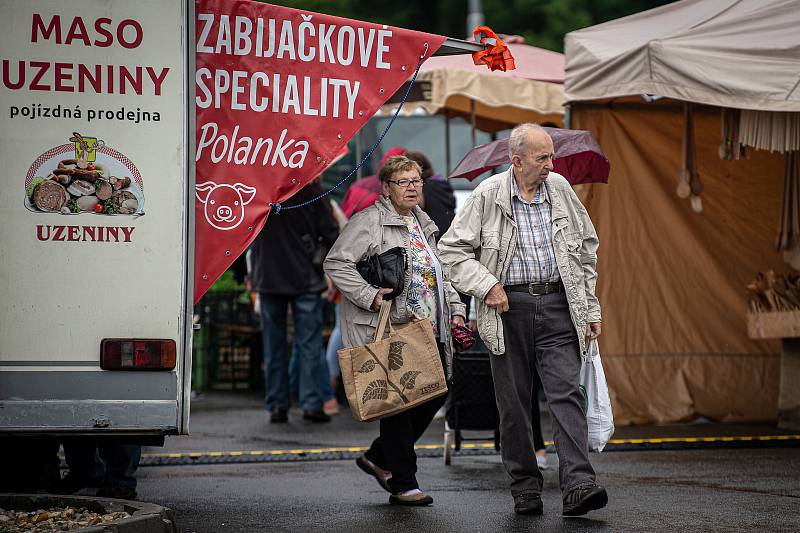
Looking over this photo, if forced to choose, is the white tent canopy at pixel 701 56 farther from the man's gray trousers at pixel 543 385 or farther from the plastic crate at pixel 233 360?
the plastic crate at pixel 233 360

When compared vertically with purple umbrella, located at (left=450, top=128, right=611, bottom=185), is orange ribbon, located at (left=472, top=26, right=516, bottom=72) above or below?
above

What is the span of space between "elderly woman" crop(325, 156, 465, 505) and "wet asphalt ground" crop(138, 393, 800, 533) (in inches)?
12.3

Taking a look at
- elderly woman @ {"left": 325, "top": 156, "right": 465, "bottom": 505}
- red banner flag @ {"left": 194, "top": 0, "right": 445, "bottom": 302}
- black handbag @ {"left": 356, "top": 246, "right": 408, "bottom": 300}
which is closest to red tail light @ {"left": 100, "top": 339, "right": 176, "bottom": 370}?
red banner flag @ {"left": 194, "top": 0, "right": 445, "bottom": 302}

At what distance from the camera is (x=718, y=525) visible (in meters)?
6.84

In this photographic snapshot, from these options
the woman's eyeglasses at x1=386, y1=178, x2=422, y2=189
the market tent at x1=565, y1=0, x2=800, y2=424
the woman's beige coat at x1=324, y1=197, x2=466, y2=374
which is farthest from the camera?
the market tent at x1=565, y1=0, x2=800, y2=424

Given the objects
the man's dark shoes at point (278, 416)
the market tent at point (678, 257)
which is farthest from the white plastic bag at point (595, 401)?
the man's dark shoes at point (278, 416)

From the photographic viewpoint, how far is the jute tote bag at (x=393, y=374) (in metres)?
7.34

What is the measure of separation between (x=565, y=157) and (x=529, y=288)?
6.71 feet

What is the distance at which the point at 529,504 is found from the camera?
7.24m

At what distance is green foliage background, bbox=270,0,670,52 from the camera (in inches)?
1219

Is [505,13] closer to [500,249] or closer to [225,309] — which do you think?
[225,309]

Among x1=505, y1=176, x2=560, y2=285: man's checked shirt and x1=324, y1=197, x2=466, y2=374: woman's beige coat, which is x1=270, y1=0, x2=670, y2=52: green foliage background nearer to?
x1=324, y1=197, x2=466, y2=374: woman's beige coat

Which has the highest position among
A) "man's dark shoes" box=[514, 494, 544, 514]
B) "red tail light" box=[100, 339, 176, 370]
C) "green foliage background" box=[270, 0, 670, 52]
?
"green foliage background" box=[270, 0, 670, 52]

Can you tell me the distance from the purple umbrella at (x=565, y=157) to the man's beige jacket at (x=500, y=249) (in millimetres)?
1287
